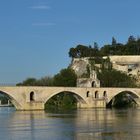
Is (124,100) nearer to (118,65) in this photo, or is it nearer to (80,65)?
(118,65)

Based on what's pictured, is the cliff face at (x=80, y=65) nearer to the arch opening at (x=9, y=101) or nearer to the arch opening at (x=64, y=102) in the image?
the arch opening at (x=9, y=101)

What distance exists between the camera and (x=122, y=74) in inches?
4178

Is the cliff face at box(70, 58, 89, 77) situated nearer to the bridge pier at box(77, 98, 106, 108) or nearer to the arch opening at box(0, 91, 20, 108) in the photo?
the arch opening at box(0, 91, 20, 108)

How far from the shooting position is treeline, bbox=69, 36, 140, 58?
125m

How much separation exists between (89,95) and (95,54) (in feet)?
128

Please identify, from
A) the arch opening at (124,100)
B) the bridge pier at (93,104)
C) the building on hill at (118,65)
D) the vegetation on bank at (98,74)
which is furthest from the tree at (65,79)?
the bridge pier at (93,104)

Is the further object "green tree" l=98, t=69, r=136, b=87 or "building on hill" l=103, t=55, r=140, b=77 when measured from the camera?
"building on hill" l=103, t=55, r=140, b=77

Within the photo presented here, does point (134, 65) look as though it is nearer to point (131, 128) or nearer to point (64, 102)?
point (64, 102)

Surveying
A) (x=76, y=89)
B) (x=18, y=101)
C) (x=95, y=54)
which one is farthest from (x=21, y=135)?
(x=95, y=54)

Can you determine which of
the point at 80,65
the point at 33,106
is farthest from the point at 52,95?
the point at 80,65

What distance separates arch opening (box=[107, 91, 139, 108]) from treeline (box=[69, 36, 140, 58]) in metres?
24.7

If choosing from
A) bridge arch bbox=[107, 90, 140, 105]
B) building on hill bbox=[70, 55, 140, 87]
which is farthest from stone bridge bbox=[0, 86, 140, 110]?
building on hill bbox=[70, 55, 140, 87]

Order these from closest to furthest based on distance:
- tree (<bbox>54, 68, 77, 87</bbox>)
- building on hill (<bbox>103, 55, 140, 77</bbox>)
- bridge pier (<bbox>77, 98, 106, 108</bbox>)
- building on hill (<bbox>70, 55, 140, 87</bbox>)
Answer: bridge pier (<bbox>77, 98, 106, 108</bbox>) < tree (<bbox>54, 68, 77, 87</bbox>) < building on hill (<bbox>70, 55, 140, 87</bbox>) < building on hill (<bbox>103, 55, 140, 77</bbox>)

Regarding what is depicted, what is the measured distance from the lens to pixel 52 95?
3073 inches
